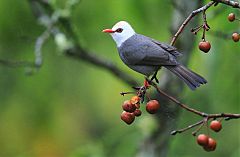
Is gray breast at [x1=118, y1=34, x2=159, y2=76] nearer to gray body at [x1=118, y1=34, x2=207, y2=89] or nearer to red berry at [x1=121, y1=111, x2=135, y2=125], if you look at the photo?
gray body at [x1=118, y1=34, x2=207, y2=89]

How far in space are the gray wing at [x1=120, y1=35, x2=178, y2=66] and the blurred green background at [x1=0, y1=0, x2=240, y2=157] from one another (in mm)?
1798

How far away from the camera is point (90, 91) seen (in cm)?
951

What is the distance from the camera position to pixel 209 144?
11.1 feet

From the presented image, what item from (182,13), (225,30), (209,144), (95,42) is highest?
(95,42)

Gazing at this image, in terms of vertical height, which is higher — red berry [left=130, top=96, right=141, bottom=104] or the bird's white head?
the bird's white head

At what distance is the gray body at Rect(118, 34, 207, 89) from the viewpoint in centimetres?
387

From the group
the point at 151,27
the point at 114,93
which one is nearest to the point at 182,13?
the point at 151,27

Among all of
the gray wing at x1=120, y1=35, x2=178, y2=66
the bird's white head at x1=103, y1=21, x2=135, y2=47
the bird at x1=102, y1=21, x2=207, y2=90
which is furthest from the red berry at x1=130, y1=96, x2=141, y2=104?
the bird's white head at x1=103, y1=21, x2=135, y2=47

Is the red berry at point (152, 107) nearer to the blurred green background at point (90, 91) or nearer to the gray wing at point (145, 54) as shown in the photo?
the gray wing at point (145, 54)

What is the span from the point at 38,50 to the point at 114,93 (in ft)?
9.99

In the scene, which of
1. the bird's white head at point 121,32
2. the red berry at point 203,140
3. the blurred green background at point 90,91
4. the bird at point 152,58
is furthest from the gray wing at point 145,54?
the blurred green background at point 90,91

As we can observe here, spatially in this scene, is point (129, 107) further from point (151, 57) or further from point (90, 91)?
point (90, 91)

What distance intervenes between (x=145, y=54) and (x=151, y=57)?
48 millimetres

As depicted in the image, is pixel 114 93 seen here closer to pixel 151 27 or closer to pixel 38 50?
pixel 151 27
